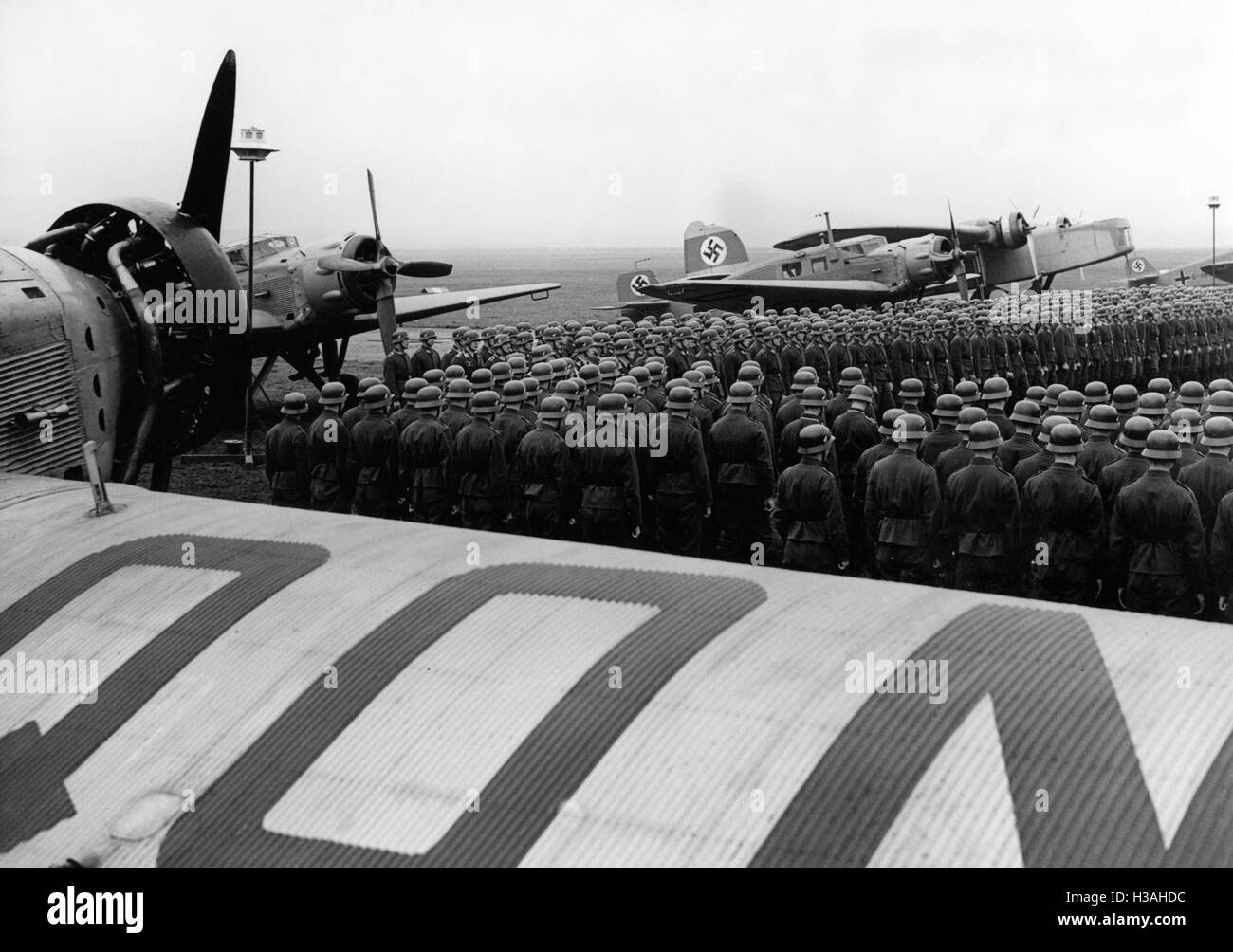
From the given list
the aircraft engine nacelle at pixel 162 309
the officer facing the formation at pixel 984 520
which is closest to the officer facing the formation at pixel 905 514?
the officer facing the formation at pixel 984 520

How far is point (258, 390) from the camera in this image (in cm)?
2362

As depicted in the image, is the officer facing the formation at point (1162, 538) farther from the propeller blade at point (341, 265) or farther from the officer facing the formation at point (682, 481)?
the propeller blade at point (341, 265)

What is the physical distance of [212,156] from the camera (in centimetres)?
1051

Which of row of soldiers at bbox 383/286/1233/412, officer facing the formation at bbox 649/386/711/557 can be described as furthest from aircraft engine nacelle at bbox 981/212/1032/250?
officer facing the formation at bbox 649/386/711/557

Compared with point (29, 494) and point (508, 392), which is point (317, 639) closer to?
point (29, 494)

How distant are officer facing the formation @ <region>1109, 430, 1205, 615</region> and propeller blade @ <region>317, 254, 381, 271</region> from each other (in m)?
15.0

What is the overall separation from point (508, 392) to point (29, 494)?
15.2 ft

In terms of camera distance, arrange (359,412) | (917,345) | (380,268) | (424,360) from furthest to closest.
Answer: (380,268)
(917,345)
(424,360)
(359,412)

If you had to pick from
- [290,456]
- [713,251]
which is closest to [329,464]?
[290,456]

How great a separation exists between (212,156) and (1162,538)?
8.20 meters

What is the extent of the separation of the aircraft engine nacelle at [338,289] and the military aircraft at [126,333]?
8759mm

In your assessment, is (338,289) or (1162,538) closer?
(1162,538)

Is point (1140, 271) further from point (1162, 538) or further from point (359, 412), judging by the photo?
point (1162, 538)

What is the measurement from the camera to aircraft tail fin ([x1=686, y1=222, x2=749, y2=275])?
3809 cm
